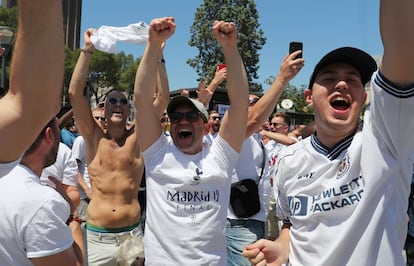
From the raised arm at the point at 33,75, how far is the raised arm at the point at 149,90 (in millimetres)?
2133

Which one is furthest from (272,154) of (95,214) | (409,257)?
(95,214)

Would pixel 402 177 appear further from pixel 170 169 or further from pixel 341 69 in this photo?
pixel 170 169

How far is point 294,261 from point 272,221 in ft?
16.7

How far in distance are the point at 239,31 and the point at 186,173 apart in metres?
48.5

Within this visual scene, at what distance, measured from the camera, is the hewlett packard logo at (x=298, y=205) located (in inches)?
85.8

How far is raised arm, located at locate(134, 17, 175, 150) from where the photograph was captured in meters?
3.42

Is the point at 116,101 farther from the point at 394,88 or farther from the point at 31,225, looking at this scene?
the point at 394,88

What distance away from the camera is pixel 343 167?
6.75 ft

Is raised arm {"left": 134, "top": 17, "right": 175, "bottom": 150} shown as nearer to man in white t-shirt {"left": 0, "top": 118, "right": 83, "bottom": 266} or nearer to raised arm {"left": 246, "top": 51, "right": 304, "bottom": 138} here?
raised arm {"left": 246, "top": 51, "right": 304, "bottom": 138}

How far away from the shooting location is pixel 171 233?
10.9 feet

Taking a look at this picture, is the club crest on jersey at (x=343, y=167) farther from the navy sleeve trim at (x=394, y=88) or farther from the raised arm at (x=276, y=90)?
the raised arm at (x=276, y=90)

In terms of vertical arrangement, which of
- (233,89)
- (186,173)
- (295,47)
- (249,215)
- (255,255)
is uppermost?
(295,47)

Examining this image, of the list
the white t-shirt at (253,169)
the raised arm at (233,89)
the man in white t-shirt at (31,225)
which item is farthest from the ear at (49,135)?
the white t-shirt at (253,169)

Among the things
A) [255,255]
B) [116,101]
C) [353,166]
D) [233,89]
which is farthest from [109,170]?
[353,166]
